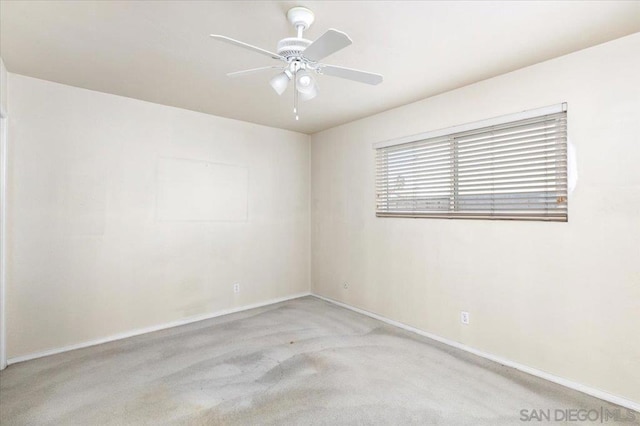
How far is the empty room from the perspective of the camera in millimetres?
1967

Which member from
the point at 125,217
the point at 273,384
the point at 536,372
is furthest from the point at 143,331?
the point at 536,372

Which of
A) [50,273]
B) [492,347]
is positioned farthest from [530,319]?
[50,273]

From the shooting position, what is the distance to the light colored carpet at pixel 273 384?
1971 mm

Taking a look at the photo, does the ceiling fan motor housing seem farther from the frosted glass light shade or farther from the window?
the window

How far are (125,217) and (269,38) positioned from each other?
7.82 ft

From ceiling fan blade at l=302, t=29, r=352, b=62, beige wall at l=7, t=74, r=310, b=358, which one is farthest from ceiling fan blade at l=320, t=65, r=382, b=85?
beige wall at l=7, t=74, r=310, b=358

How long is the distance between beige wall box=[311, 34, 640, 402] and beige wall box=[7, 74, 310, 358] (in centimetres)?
173

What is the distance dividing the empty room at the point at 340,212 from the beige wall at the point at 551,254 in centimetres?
2

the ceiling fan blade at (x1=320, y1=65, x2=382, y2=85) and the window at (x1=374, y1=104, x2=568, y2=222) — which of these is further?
the window at (x1=374, y1=104, x2=568, y2=222)

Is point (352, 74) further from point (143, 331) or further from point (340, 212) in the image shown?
point (143, 331)

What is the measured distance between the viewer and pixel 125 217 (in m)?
3.23

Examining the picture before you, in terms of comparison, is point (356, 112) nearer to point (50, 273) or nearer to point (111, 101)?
point (111, 101)

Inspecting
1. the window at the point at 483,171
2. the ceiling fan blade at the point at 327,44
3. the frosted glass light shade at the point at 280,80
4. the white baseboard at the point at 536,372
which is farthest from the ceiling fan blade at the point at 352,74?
the white baseboard at the point at 536,372

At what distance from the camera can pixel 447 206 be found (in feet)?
10.1
